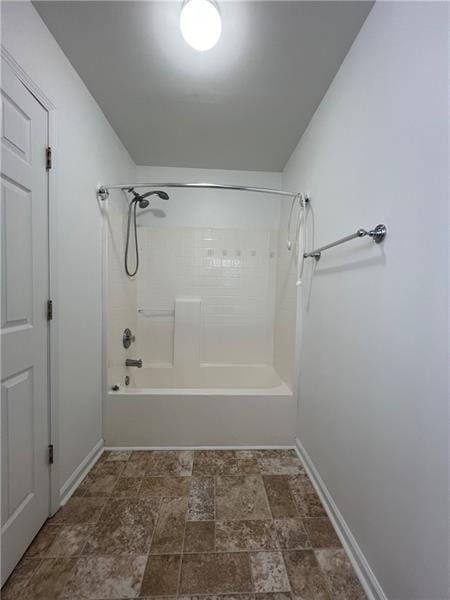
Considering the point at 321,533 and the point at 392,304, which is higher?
the point at 392,304

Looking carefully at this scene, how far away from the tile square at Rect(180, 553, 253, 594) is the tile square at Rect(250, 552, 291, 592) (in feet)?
0.09

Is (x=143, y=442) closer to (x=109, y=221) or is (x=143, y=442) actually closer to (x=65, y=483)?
(x=65, y=483)

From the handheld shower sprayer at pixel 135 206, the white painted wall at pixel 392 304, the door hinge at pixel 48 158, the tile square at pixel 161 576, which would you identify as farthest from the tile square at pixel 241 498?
the door hinge at pixel 48 158

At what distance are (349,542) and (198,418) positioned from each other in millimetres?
1057

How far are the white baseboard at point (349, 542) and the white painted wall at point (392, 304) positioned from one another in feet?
0.14

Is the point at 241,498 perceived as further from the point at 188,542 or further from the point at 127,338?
the point at 127,338

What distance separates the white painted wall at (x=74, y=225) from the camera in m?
1.09

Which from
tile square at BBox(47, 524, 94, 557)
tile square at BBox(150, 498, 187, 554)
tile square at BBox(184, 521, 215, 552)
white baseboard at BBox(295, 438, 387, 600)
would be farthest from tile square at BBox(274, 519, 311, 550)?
tile square at BBox(47, 524, 94, 557)

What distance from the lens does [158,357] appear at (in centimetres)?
261

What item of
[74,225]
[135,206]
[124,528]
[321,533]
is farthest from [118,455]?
[135,206]

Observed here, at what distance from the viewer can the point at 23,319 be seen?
41.3 inches

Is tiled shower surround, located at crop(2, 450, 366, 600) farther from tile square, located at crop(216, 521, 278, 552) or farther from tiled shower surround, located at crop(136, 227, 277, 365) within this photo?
tiled shower surround, located at crop(136, 227, 277, 365)

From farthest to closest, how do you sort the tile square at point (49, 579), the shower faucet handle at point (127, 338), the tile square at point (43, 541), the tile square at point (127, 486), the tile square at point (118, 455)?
1. the shower faucet handle at point (127, 338)
2. the tile square at point (118, 455)
3. the tile square at point (127, 486)
4. the tile square at point (43, 541)
5. the tile square at point (49, 579)

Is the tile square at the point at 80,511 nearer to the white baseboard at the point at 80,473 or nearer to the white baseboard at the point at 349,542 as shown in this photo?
the white baseboard at the point at 80,473
